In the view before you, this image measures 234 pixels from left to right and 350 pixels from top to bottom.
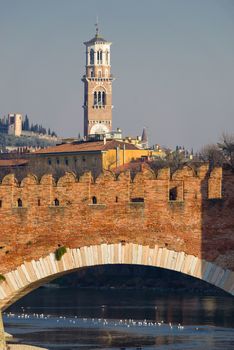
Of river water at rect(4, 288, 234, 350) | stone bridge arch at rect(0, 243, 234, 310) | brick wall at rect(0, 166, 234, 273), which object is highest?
brick wall at rect(0, 166, 234, 273)

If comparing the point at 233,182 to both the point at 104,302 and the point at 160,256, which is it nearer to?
the point at 160,256

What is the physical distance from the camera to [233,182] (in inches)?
1051

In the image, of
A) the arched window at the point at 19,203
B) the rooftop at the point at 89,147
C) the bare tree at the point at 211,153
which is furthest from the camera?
the rooftop at the point at 89,147

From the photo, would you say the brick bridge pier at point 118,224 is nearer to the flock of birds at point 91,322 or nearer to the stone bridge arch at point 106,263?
the stone bridge arch at point 106,263

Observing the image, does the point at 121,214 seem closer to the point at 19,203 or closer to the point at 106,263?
the point at 106,263

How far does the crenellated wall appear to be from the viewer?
26719 mm

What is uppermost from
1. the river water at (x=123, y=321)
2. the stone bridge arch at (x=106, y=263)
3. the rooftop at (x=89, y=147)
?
the rooftop at (x=89, y=147)

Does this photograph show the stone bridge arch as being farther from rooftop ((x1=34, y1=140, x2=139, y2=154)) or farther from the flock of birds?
rooftop ((x1=34, y1=140, x2=139, y2=154))

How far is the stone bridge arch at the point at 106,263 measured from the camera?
26.6 m

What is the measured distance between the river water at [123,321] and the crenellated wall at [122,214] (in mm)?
12991

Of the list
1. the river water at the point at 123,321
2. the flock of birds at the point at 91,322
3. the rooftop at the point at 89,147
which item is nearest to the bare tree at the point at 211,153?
the river water at the point at 123,321

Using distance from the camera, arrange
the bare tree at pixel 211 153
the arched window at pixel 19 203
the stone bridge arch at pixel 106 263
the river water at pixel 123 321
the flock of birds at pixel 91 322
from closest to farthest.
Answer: the stone bridge arch at pixel 106 263, the arched window at pixel 19 203, the river water at pixel 123 321, the flock of birds at pixel 91 322, the bare tree at pixel 211 153

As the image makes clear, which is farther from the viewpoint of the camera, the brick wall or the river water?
the river water

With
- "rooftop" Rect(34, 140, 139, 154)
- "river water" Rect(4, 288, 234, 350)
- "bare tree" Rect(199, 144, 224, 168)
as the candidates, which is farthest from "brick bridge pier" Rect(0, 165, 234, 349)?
"rooftop" Rect(34, 140, 139, 154)
